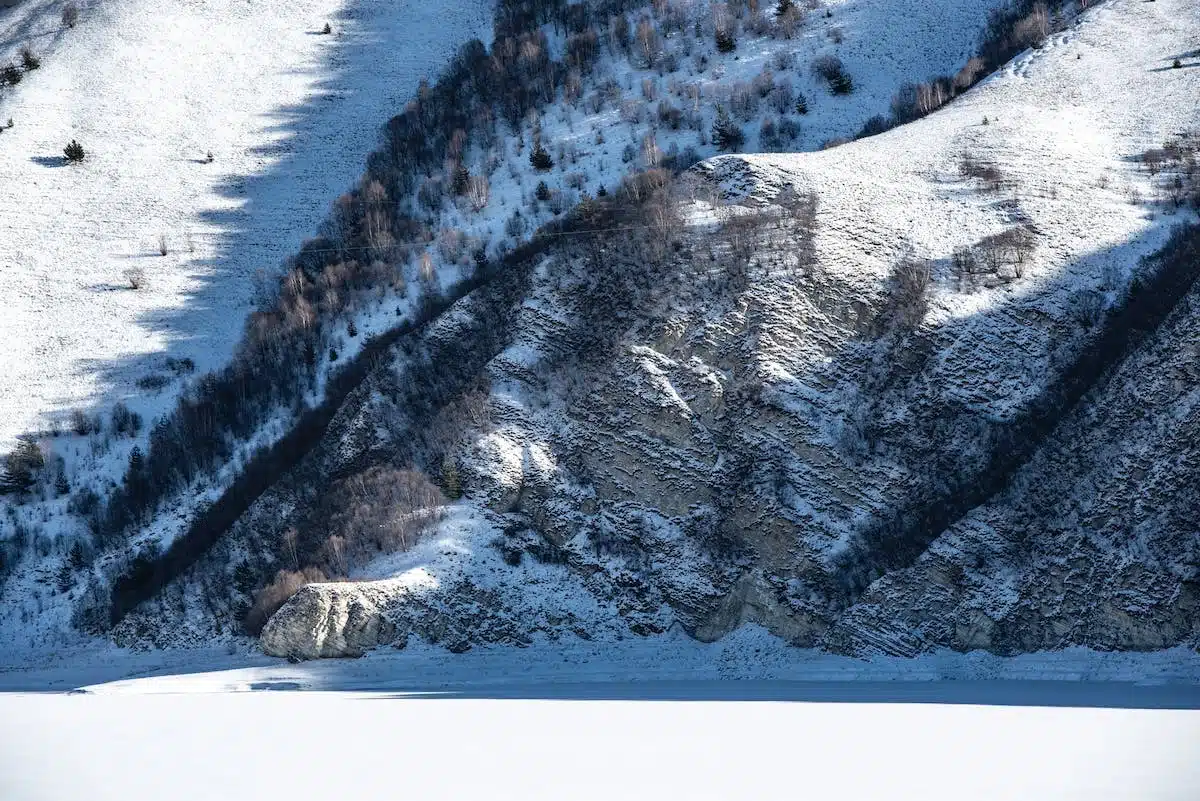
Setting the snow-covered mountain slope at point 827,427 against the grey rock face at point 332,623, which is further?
the grey rock face at point 332,623

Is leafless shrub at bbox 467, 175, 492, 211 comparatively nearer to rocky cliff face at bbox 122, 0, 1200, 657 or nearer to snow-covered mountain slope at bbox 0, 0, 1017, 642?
snow-covered mountain slope at bbox 0, 0, 1017, 642

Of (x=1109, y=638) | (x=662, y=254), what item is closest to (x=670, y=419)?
(x=662, y=254)

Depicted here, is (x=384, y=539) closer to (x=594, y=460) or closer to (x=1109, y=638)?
→ (x=594, y=460)

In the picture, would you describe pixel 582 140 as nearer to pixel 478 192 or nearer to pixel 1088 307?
pixel 478 192

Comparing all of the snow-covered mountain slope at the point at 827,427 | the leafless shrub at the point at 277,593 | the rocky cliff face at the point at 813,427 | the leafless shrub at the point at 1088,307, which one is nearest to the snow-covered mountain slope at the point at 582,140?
the rocky cliff face at the point at 813,427

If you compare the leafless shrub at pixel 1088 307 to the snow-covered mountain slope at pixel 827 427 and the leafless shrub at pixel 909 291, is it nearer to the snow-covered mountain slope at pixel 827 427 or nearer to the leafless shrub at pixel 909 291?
the snow-covered mountain slope at pixel 827 427

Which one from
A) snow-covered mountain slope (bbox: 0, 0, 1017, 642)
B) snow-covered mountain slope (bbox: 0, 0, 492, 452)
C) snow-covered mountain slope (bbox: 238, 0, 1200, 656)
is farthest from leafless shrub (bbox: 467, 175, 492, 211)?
snow-covered mountain slope (bbox: 238, 0, 1200, 656)

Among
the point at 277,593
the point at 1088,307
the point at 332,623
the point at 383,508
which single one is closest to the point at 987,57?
the point at 1088,307
